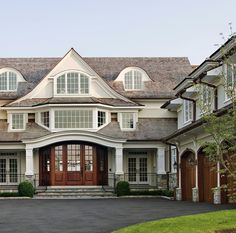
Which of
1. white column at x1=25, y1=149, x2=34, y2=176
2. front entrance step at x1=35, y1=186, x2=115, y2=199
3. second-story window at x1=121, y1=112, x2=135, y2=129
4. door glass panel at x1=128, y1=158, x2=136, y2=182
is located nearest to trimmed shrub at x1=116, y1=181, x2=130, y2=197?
front entrance step at x1=35, y1=186, x2=115, y2=199

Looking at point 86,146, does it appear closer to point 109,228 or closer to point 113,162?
point 113,162

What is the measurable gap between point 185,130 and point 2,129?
15.9 m

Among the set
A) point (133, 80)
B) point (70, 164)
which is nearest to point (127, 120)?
point (133, 80)

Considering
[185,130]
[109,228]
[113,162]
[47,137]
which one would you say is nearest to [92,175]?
[113,162]

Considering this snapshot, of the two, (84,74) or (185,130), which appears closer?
(185,130)

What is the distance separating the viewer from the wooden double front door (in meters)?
39.7

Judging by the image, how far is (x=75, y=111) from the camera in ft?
131

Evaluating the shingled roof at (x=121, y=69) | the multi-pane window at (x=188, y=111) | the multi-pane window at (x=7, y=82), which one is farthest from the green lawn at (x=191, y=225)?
the multi-pane window at (x=7, y=82)

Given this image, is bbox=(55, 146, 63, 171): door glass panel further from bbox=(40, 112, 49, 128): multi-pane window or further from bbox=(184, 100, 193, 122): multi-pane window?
bbox=(184, 100, 193, 122): multi-pane window

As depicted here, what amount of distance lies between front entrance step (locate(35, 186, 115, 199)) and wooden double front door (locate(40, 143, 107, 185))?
2.40 ft

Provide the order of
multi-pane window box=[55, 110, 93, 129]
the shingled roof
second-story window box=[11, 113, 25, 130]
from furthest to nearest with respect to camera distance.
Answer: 1. the shingled roof
2. second-story window box=[11, 113, 25, 130]
3. multi-pane window box=[55, 110, 93, 129]

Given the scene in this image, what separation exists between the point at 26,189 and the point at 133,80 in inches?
464

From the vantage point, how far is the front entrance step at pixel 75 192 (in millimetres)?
36938

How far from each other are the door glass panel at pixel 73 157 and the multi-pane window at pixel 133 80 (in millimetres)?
6301
